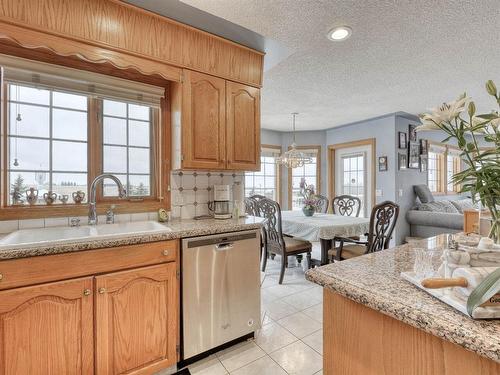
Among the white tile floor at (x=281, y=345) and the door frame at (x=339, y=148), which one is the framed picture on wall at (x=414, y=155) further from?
the white tile floor at (x=281, y=345)

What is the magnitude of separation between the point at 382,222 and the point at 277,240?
118 centimetres

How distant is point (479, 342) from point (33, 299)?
5.50 feet

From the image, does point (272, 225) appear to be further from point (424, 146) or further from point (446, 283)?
point (424, 146)

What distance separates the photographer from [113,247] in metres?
1.43

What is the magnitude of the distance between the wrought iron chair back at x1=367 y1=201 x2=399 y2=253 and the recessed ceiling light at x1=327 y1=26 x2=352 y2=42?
151 cm

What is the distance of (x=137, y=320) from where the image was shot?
1511 mm

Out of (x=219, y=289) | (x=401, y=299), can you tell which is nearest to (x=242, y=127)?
(x=219, y=289)

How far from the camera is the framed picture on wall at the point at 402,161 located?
4.37 metres

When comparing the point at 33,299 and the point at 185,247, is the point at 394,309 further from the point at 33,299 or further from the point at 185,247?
the point at 33,299

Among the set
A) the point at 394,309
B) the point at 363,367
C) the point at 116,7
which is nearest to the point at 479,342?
the point at 394,309

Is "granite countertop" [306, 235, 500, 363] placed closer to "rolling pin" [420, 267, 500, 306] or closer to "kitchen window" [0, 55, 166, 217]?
"rolling pin" [420, 267, 500, 306]

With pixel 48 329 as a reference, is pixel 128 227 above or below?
above

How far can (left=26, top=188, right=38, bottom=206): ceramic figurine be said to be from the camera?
5.61ft

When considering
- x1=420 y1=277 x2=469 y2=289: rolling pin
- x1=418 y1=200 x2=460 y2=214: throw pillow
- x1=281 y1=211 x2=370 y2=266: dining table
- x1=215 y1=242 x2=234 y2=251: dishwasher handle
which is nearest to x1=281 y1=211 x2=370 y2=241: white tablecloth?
x1=281 y1=211 x2=370 y2=266: dining table
